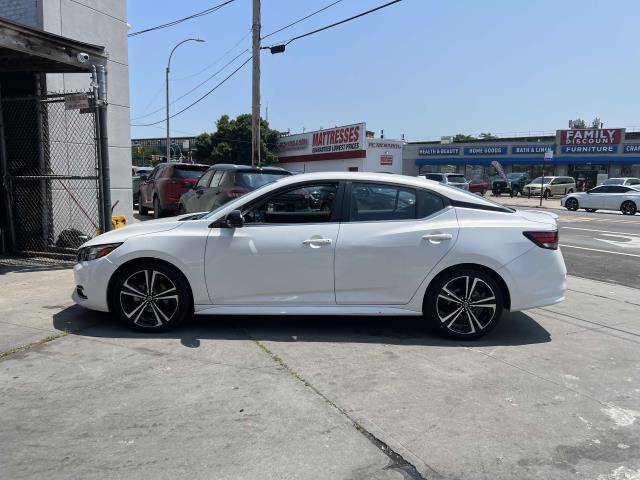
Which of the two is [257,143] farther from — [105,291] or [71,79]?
[105,291]

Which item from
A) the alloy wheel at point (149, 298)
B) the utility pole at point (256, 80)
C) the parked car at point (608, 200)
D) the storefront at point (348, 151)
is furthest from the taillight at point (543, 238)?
the storefront at point (348, 151)

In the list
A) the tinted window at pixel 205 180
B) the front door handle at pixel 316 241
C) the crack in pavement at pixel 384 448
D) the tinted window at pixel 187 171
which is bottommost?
the crack in pavement at pixel 384 448

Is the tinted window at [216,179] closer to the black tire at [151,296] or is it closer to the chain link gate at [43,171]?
the chain link gate at [43,171]

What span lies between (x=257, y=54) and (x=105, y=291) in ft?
47.7

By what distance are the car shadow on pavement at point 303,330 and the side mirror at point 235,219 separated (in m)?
1.06

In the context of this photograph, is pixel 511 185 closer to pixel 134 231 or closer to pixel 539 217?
pixel 539 217

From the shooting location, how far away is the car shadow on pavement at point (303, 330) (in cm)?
504

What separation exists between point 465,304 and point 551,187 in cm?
3859

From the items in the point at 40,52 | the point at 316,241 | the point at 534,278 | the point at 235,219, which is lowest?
the point at 534,278

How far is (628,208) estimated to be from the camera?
2509 cm

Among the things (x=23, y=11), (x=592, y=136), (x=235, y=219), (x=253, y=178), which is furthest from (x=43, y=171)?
(x=592, y=136)

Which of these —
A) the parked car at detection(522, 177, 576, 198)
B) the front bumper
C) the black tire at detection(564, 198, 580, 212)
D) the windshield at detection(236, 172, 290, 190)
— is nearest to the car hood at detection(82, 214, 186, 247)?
the front bumper

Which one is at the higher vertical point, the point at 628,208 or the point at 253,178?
the point at 253,178

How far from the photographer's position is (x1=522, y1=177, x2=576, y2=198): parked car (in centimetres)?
3975
